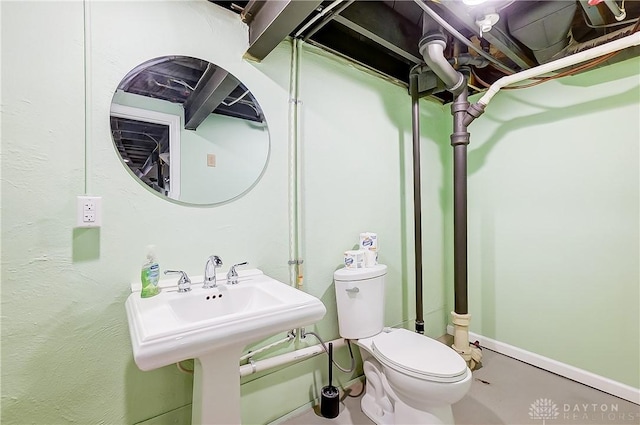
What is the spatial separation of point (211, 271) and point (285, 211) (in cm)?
51

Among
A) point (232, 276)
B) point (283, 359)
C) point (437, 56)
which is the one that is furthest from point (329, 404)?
point (437, 56)

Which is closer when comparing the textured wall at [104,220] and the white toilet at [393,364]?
the textured wall at [104,220]

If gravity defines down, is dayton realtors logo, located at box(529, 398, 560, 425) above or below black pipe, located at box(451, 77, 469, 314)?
below

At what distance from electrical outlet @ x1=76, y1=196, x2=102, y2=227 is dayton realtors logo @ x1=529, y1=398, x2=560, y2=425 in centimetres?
231

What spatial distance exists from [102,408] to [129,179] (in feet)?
2.91

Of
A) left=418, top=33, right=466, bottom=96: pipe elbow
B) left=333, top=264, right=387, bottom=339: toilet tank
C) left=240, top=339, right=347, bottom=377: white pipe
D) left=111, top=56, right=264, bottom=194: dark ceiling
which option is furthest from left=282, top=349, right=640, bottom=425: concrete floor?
left=418, top=33, right=466, bottom=96: pipe elbow

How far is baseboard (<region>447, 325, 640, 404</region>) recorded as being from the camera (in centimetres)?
161

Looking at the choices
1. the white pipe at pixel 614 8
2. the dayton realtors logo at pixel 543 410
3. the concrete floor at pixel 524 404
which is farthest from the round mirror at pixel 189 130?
the dayton realtors logo at pixel 543 410

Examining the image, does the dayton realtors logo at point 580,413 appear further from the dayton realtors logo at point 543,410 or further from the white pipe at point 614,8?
the white pipe at point 614,8

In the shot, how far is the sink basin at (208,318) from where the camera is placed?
737 millimetres

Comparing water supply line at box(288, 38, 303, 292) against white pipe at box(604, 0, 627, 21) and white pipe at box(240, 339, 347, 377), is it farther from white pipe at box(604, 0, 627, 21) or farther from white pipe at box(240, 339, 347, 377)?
white pipe at box(604, 0, 627, 21)

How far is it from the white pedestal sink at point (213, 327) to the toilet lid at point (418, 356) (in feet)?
1.87

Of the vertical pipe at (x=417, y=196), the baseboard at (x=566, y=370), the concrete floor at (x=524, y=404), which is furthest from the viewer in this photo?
the vertical pipe at (x=417, y=196)

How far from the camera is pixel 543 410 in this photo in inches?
60.4
